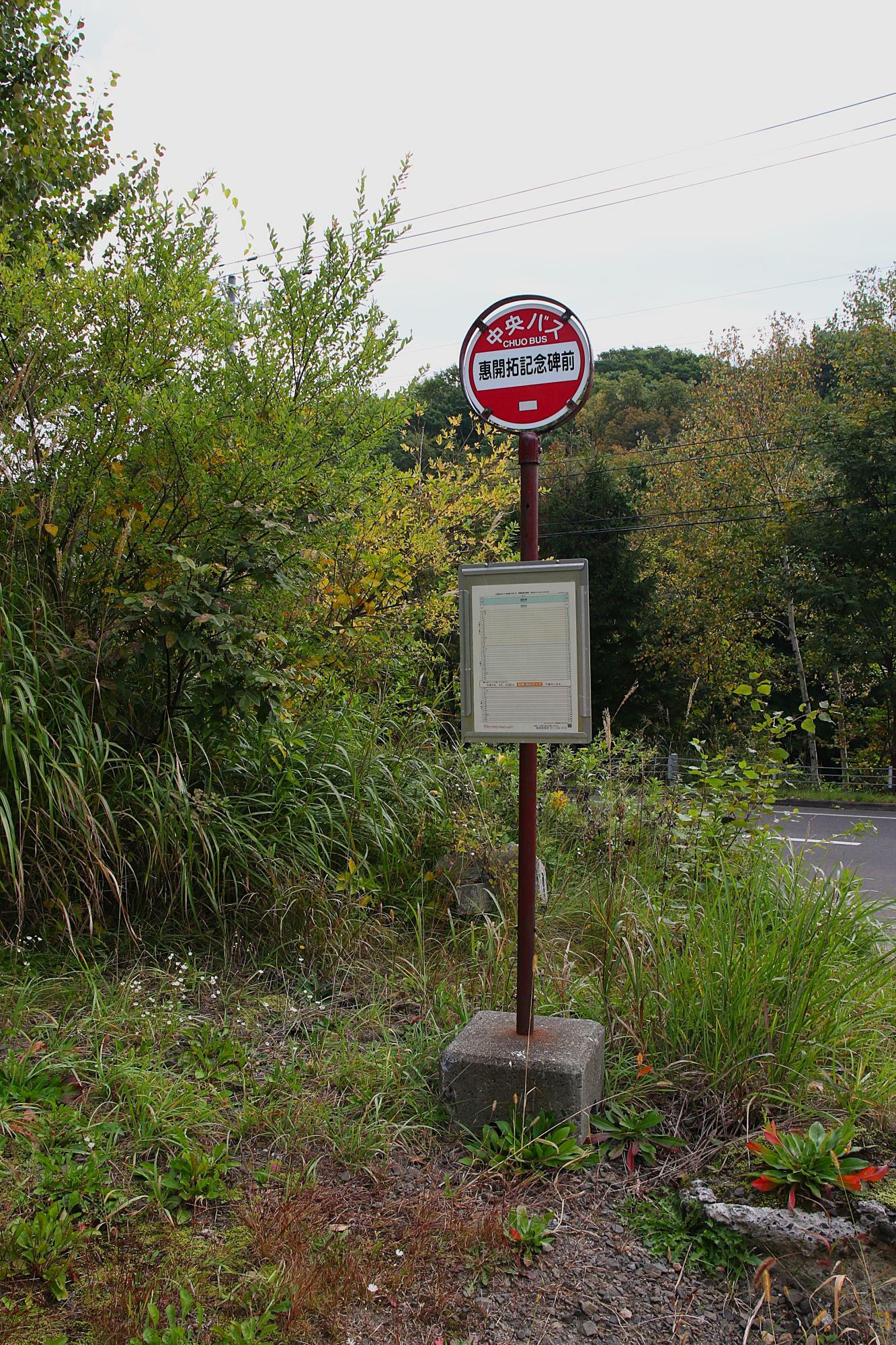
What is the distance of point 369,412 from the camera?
480cm

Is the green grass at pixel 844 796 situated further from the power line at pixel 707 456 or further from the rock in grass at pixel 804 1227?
the rock in grass at pixel 804 1227

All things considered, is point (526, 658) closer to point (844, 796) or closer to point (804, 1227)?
point (804, 1227)

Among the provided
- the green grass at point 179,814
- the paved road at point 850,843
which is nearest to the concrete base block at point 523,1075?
the green grass at point 179,814

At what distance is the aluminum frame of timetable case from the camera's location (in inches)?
118

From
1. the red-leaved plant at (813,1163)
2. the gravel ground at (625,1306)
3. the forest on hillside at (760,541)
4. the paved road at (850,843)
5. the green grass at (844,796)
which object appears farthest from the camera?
the forest on hillside at (760,541)

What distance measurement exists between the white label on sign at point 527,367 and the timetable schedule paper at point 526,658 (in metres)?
0.67

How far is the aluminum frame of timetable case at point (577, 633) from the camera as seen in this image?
2990 millimetres

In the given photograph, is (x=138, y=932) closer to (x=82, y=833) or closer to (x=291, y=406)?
(x=82, y=833)

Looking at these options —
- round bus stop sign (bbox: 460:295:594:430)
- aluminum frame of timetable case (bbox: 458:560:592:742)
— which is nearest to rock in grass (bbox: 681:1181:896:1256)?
aluminum frame of timetable case (bbox: 458:560:592:742)

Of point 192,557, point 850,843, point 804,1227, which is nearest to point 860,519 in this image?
point 850,843

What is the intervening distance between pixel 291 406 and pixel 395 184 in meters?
1.43

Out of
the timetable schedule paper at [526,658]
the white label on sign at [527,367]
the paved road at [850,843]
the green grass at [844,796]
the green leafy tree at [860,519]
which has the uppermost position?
the green leafy tree at [860,519]

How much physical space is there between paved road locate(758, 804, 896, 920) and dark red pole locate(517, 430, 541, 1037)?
1.52 metres

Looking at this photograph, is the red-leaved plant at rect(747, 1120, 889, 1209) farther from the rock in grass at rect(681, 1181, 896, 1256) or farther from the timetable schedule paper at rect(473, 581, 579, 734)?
the timetable schedule paper at rect(473, 581, 579, 734)
